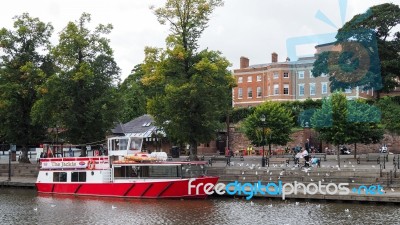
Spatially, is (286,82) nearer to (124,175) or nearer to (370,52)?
(370,52)

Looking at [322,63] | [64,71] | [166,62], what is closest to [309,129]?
[322,63]

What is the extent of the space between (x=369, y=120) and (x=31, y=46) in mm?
32720

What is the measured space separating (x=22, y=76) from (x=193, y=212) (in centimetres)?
2777

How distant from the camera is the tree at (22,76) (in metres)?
48.1

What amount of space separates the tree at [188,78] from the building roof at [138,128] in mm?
20721

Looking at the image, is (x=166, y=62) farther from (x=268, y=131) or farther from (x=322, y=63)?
(x=322, y=63)

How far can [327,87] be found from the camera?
8181 cm

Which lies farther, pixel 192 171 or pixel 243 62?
pixel 243 62

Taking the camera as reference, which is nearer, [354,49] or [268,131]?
[268,131]

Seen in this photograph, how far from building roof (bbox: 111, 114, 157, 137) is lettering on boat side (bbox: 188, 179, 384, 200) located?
30.9 metres

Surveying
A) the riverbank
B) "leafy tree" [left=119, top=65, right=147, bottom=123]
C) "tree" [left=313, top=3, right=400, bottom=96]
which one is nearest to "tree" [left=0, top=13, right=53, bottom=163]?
the riverbank

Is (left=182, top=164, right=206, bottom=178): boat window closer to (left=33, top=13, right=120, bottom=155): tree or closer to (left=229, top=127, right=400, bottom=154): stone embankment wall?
(left=33, top=13, right=120, bottom=155): tree

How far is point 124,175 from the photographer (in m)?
35.0

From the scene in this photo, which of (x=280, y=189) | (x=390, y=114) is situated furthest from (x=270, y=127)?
(x=280, y=189)
